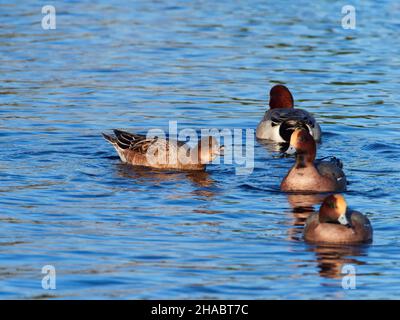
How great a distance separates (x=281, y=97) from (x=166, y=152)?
3926 millimetres

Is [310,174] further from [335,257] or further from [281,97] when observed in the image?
[281,97]

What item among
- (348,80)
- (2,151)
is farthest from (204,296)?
(348,80)

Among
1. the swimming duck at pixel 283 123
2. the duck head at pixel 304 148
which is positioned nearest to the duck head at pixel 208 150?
the duck head at pixel 304 148

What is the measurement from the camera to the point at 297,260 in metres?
11.1

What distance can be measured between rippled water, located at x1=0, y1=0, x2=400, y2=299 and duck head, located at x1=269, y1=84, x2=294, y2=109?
0.56m

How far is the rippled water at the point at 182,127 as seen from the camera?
10672mm

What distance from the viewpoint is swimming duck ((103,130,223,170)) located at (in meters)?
15.3

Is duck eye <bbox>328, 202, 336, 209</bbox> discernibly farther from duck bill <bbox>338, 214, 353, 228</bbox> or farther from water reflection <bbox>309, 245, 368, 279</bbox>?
water reflection <bbox>309, 245, 368, 279</bbox>

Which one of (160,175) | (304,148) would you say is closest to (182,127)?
(160,175)

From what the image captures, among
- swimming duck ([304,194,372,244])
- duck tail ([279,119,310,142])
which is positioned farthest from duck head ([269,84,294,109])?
swimming duck ([304,194,372,244])

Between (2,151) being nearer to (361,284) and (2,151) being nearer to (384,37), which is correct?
(361,284)

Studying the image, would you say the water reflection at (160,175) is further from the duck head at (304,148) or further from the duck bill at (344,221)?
the duck bill at (344,221)

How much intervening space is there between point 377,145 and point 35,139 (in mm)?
5302
